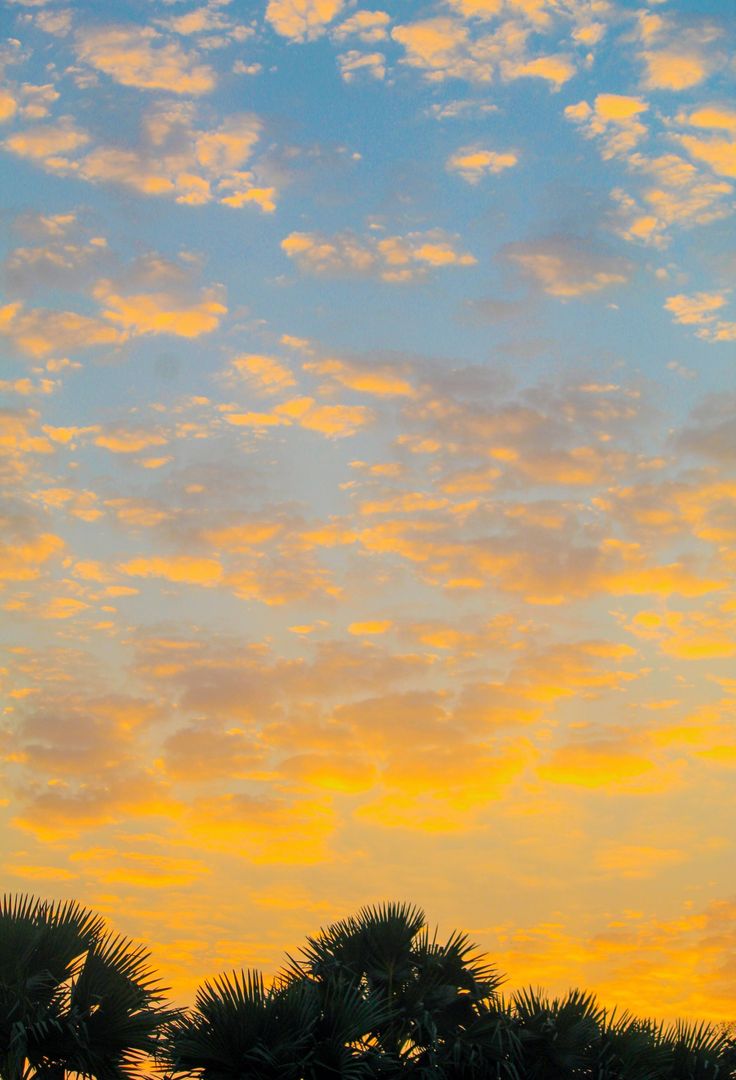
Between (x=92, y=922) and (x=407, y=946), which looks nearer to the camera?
(x=92, y=922)

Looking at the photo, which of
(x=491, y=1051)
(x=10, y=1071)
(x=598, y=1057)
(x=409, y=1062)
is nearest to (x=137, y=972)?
(x=10, y=1071)

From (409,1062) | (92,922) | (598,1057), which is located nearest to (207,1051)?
(92,922)

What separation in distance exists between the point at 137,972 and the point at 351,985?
358cm

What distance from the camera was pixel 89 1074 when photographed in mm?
16328

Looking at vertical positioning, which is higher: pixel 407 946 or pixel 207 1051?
pixel 407 946

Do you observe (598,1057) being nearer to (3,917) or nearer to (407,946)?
(407,946)

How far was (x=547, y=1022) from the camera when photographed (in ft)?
67.7

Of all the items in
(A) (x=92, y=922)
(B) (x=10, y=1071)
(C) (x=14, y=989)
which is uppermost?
(A) (x=92, y=922)

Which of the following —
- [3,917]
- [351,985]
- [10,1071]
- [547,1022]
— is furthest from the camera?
[547,1022]

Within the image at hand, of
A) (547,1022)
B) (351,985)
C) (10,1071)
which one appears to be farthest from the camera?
(547,1022)

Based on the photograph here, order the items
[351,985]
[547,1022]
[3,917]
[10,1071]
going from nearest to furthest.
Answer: [10,1071]
[3,917]
[351,985]
[547,1022]

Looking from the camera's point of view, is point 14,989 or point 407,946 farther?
point 407,946

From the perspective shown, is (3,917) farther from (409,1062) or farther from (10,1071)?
(409,1062)

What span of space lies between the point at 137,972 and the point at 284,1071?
2633 millimetres
